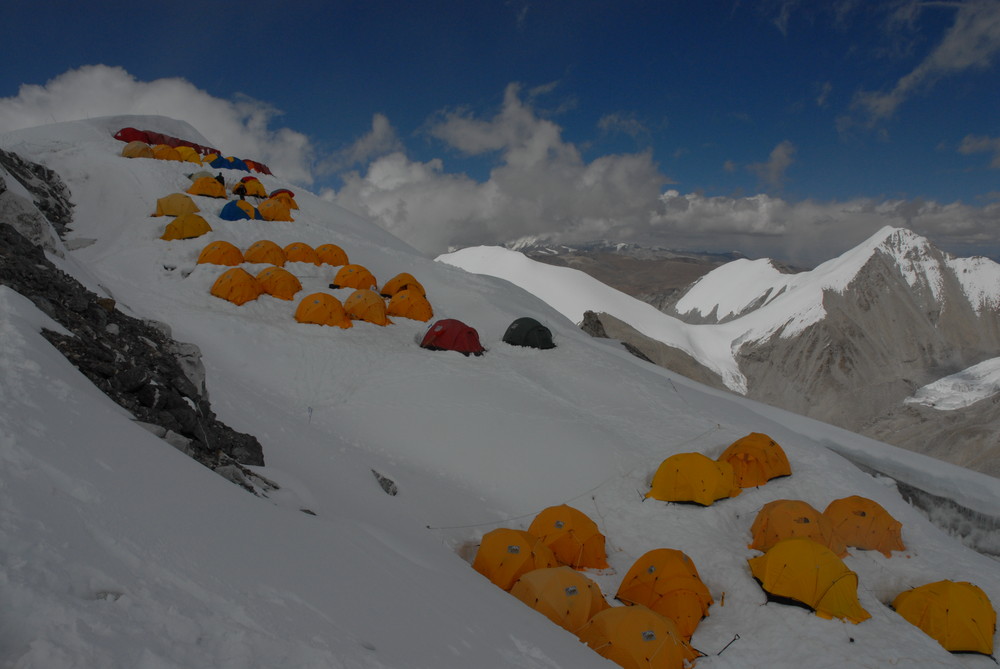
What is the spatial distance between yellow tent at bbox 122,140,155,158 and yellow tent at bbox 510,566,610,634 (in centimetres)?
3179

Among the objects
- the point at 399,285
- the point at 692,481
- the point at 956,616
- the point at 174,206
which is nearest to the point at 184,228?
the point at 174,206

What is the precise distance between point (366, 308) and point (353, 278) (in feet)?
9.41

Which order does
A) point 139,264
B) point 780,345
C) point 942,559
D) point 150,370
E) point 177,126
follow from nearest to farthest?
point 150,370 < point 942,559 < point 139,264 < point 177,126 < point 780,345

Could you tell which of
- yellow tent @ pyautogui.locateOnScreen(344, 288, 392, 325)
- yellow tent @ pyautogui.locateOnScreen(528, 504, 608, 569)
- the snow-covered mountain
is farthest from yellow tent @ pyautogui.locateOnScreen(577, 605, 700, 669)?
the snow-covered mountain

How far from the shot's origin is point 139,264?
2055 centimetres

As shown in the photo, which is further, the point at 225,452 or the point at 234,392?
the point at 234,392

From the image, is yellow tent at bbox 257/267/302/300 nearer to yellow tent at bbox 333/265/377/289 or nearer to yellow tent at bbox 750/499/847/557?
yellow tent at bbox 333/265/377/289

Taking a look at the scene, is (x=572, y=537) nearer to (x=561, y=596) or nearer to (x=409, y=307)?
(x=561, y=596)

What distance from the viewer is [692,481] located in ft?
45.8

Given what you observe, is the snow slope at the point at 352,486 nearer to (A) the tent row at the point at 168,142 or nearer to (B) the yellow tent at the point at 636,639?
(B) the yellow tent at the point at 636,639

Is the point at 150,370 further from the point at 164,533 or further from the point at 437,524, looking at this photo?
the point at 437,524

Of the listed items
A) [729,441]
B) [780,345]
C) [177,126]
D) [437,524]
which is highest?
[780,345]

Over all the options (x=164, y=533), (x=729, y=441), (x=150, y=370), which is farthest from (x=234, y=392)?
(x=729, y=441)

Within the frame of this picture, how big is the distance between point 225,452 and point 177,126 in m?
47.1
